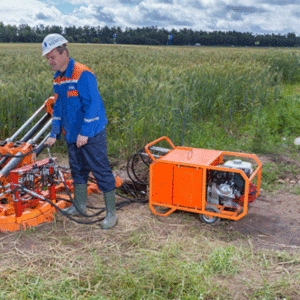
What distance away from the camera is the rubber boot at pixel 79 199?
399cm

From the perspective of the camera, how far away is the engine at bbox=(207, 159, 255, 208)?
12.5 ft

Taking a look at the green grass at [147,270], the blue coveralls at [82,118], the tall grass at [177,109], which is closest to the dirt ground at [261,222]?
the green grass at [147,270]

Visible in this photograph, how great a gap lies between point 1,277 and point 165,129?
4.06 meters

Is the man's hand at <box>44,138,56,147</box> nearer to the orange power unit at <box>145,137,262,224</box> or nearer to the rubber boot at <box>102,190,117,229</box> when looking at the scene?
the rubber boot at <box>102,190,117,229</box>

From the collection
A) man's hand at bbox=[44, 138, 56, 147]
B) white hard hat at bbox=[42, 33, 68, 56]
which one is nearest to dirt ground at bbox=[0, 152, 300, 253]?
man's hand at bbox=[44, 138, 56, 147]

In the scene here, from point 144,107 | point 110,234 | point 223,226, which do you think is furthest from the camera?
point 144,107

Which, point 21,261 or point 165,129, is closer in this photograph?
point 21,261

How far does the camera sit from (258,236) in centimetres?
365

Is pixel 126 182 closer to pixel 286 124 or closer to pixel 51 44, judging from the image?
pixel 51 44

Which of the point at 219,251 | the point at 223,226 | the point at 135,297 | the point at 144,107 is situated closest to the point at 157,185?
the point at 223,226

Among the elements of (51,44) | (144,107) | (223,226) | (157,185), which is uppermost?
(51,44)

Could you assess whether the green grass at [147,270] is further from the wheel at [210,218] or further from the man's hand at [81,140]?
the man's hand at [81,140]

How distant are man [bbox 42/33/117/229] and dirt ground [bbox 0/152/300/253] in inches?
17.3

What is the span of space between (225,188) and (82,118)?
1693mm
